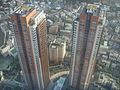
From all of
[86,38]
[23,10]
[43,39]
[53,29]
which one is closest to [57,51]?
[43,39]

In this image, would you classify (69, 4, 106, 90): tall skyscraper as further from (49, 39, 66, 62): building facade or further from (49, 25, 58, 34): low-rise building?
(49, 25, 58, 34): low-rise building

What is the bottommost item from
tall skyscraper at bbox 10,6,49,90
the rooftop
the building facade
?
the building facade

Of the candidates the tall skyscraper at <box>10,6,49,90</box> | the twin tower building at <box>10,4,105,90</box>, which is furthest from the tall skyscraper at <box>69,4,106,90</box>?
the tall skyscraper at <box>10,6,49,90</box>

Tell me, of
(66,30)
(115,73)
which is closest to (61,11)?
(66,30)

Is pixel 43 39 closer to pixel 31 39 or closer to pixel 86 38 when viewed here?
pixel 31 39

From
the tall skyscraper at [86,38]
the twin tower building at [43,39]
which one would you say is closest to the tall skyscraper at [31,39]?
the twin tower building at [43,39]

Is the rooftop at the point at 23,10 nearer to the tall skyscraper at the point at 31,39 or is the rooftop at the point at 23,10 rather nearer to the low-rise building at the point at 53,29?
the tall skyscraper at the point at 31,39

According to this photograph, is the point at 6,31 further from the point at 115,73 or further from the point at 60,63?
the point at 115,73
